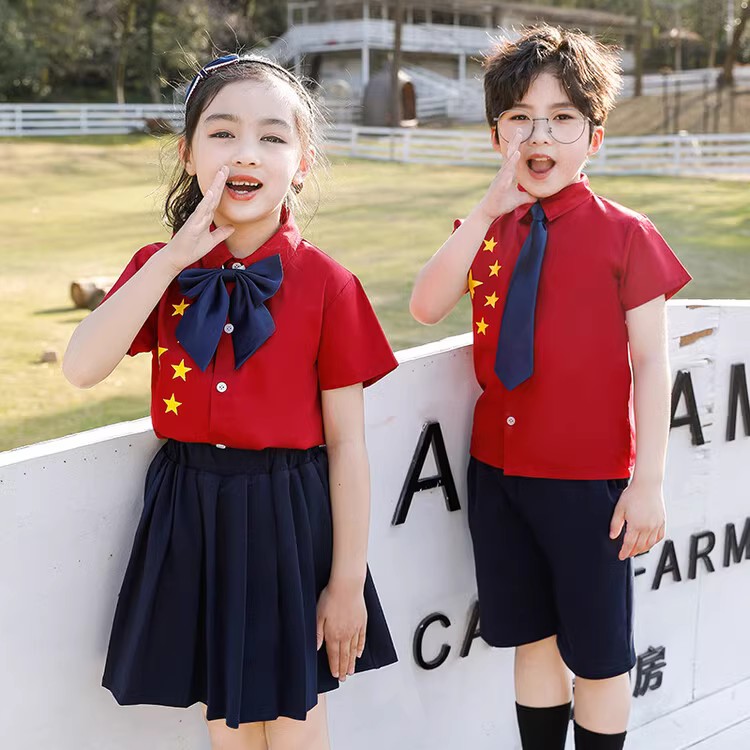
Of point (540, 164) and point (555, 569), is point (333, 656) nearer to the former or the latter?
point (555, 569)

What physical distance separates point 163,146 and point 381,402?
1.93 feet

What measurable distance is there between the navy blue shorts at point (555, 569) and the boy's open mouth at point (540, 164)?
529 millimetres

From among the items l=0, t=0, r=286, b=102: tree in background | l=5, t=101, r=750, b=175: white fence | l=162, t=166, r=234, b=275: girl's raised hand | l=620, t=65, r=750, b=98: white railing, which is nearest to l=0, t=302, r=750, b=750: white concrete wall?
l=162, t=166, r=234, b=275: girl's raised hand

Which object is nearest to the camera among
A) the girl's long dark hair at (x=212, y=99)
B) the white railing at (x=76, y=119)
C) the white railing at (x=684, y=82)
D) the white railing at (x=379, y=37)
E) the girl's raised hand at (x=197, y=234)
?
the girl's raised hand at (x=197, y=234)

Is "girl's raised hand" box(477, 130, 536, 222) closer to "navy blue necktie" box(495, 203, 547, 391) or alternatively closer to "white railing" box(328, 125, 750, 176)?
"navy blue necktie" box(495, 203, 547, 391)

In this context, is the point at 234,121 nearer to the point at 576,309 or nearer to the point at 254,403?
the point at 254,403

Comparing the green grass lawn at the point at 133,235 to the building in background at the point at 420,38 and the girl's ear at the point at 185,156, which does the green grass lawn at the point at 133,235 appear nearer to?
the girl's ear at the point at 185,156

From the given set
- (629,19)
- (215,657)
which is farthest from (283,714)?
(629,19)

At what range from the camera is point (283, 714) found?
161 cm

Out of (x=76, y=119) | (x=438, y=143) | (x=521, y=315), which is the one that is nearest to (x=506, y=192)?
(x=521, y=315)

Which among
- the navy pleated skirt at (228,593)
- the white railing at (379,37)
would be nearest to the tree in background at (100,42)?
the white railing at (379,37)

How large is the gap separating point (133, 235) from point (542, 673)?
29.0ft

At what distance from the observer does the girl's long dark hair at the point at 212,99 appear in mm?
1638

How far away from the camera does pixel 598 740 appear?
195 cm
